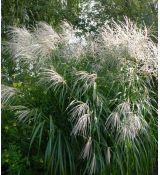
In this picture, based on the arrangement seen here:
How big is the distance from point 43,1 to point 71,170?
12.5 ft

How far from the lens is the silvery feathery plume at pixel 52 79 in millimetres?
3689

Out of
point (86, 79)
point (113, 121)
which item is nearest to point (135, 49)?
point (86, 79)

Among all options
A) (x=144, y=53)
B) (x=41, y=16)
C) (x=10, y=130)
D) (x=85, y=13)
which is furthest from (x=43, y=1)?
(x=10, y=130)

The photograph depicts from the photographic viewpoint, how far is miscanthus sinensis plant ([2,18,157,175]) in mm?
3490

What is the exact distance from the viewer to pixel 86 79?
12.4ft

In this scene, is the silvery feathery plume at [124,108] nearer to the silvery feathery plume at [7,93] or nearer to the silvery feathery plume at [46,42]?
the silvery feathery plume at [7,93]

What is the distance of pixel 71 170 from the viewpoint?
3.54 metres

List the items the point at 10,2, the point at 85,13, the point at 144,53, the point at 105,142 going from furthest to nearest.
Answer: the point at 85,13 < the point at 10,2 < the point at 144,53 < the point at 105,142

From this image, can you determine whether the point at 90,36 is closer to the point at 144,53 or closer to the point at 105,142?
the point at 144,53

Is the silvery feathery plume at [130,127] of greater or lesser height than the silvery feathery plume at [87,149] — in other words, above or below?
above

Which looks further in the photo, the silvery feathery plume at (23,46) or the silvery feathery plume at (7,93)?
the silvery feathery plume at (23,46)

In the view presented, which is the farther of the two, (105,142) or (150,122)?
(150,122)

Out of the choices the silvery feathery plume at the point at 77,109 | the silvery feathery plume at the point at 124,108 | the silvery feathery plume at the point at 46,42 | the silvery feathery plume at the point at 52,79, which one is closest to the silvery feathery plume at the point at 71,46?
→ the silvery feathery plume at the point at 46,42

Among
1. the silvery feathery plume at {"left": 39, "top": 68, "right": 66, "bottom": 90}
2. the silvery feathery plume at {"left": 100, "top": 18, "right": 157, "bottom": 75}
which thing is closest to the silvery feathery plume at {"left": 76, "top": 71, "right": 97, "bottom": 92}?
the silvery feathery plume at {"left": 39, "top": 68, "right": 66, "bottom": 90}
